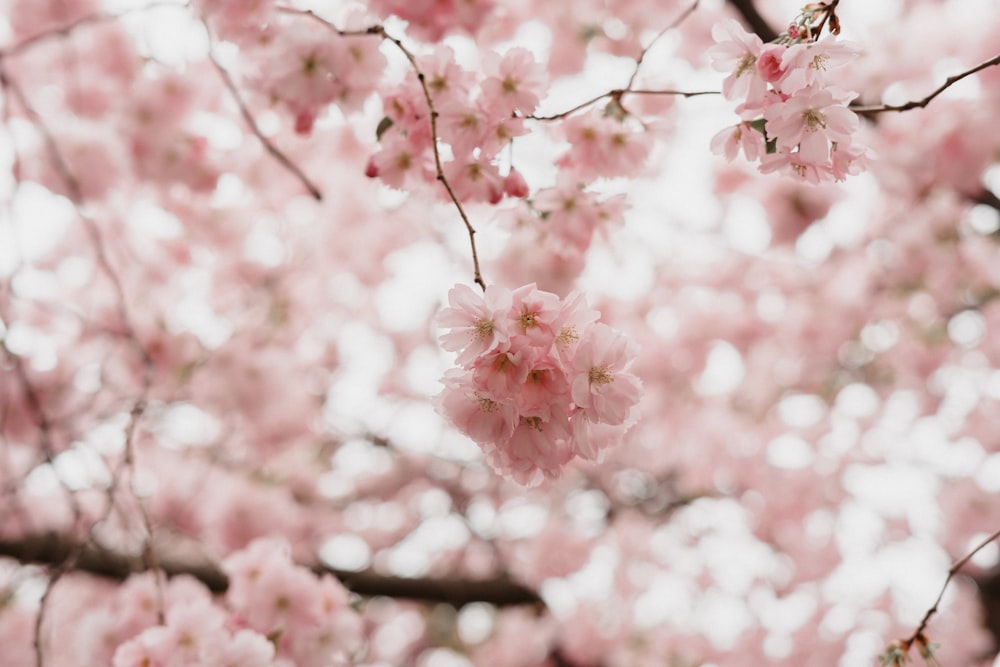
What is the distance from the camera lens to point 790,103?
0.96 m

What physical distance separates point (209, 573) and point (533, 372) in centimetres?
242

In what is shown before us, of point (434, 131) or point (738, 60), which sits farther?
point (434, 131)

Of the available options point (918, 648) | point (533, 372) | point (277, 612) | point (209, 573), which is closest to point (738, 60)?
point (533, 372)

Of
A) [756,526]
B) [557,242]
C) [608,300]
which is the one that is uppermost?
[608,300]

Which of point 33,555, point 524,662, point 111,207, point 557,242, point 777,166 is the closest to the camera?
point 777,166

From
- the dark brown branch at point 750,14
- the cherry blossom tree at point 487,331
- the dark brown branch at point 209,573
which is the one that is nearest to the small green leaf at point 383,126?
the cherry blossom tree at point 487,331

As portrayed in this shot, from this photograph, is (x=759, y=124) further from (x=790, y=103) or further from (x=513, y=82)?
(x=513, y=82)

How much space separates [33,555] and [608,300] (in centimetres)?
274

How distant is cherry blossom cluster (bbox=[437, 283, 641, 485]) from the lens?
2.97 feet

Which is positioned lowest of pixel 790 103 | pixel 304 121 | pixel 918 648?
pixel 918 648

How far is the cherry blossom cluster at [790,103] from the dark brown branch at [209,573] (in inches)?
87.6

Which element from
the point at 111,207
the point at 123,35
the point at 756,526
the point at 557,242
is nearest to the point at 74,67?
the point at 123,35

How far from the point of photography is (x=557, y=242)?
146 centimetres

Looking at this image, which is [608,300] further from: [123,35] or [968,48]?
[123,35]
